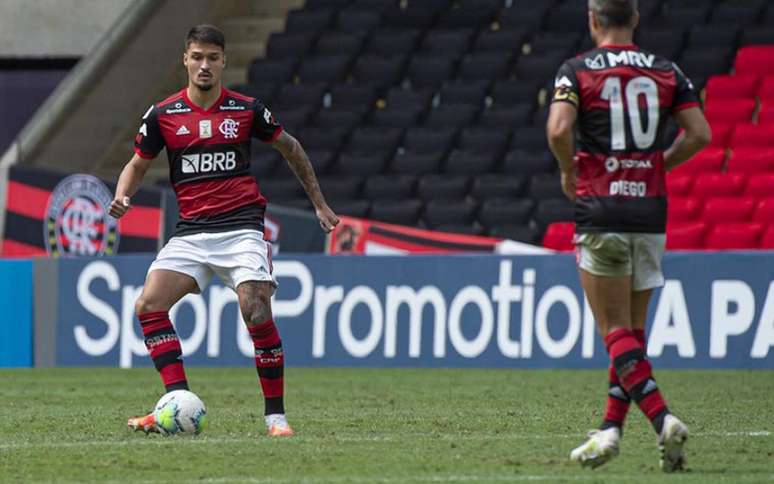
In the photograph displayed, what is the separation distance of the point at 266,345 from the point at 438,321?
7.43 meters

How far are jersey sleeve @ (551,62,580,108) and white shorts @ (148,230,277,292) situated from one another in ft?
7.82

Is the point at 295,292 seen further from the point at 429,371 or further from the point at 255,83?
the point at 255,83

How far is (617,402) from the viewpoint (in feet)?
24.6

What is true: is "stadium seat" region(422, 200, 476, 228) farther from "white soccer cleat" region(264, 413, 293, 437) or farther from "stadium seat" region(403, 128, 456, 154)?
"white soccer cleat" region(264, 413, 293, 437)

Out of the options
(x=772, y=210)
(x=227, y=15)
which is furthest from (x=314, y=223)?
(x=227, y=15)

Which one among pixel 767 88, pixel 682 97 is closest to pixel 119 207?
pixel 682 97

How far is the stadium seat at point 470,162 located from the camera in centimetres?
2097

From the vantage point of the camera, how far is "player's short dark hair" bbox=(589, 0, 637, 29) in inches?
291

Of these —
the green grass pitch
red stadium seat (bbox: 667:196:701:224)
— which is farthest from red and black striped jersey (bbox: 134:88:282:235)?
red stadium seat (bbox: 667:196:701:224)

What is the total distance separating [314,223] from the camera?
63.2ft

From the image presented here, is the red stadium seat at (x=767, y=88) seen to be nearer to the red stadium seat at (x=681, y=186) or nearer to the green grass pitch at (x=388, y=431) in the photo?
the red stadium seat at (x=681, y=186)

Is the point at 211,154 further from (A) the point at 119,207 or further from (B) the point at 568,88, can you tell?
(B) the point at 568,88

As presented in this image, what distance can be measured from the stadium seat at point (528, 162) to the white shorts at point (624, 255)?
13.1m

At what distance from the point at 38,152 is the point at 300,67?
375cm
